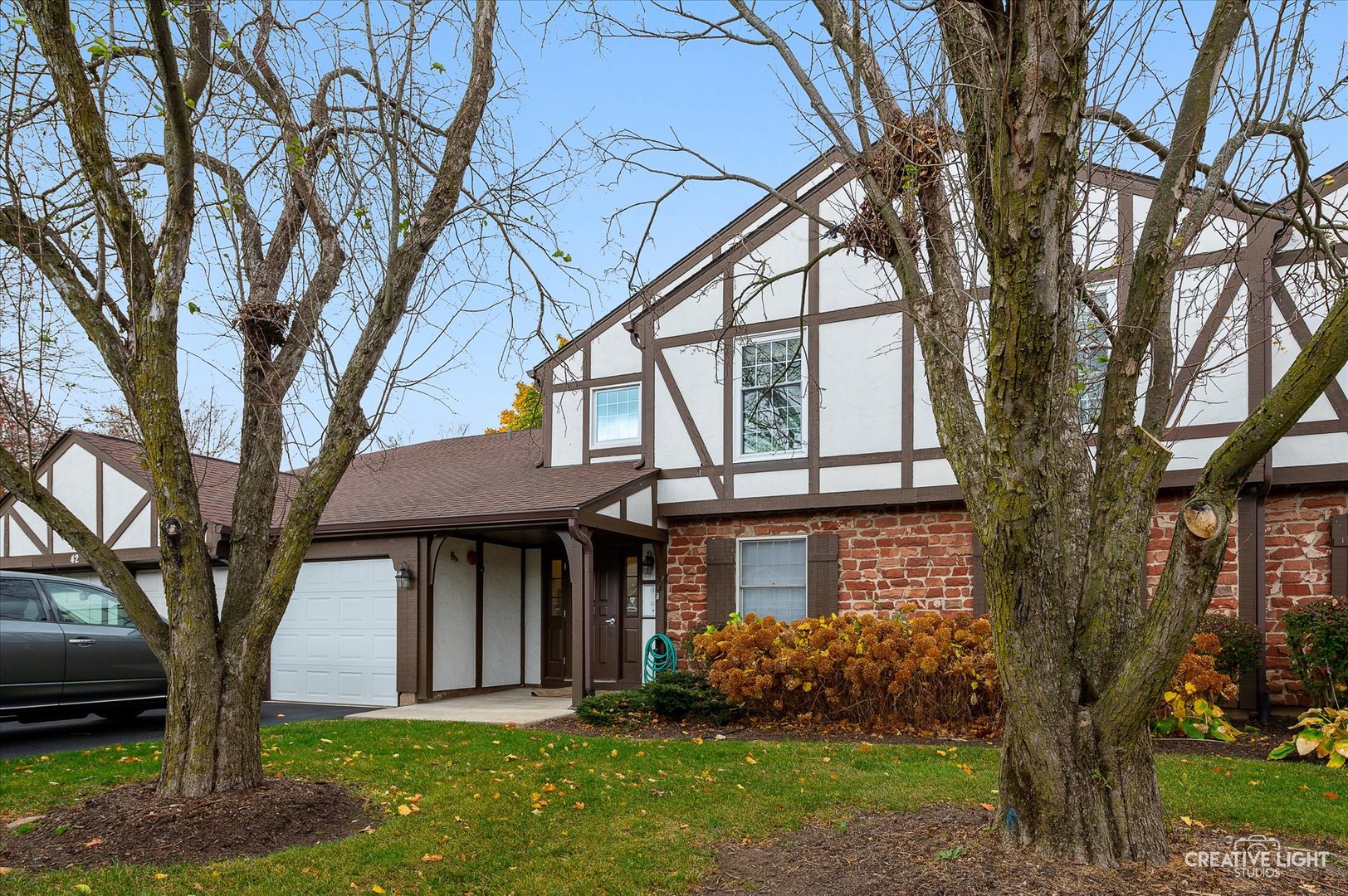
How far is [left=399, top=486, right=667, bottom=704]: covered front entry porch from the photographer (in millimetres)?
11078

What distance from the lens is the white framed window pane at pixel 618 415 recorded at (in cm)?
1291

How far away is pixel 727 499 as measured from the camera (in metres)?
11.9

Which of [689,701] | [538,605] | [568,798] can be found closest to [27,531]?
[538,605]

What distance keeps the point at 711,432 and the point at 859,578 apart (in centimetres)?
257

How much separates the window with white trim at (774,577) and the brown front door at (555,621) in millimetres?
3267

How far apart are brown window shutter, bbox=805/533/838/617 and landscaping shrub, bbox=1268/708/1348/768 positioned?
4759 mm

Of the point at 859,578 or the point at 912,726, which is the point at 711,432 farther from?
the point at 912,726

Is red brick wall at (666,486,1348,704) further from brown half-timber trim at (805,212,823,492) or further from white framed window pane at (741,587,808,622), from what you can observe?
brown half-timber trim at (805,212,823,492)

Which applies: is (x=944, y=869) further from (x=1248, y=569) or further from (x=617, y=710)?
(x=1248, y=569)

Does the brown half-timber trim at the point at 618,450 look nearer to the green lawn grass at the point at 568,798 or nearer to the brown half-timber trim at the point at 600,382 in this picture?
the brown half-timber trim at the point at 600,382

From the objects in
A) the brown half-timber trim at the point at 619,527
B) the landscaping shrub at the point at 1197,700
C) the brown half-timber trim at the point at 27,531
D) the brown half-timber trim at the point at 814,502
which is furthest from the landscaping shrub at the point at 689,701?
the brown half-timber trim at the point at 27,531

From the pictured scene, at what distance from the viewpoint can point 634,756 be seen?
7.61 meters

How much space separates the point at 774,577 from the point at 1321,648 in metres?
5.59

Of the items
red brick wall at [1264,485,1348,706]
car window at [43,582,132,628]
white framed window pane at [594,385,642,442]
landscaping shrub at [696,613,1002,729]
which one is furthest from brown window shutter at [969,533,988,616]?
car window at [43,582,132,628]
